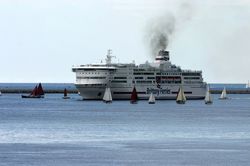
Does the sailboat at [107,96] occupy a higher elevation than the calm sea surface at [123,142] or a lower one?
higher

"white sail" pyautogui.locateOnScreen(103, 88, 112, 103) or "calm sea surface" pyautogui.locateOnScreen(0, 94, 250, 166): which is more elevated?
"white sail" pyautogui.locateOnScreen(103, 88, 112, 103)

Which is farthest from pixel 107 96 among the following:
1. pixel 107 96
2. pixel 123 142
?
pixel 123 142

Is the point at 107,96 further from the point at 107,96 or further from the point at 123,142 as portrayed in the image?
the point at 123,142

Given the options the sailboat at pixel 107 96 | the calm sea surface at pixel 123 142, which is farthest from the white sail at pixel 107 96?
the calm sea surface at pixel 123 142

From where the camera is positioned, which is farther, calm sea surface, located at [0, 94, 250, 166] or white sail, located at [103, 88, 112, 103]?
white sail, located at [103, 88, 112, 103]

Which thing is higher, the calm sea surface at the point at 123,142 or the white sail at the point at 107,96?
the white sail at the point at 107,96

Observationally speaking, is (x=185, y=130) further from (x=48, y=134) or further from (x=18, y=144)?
(x=18, y=144)

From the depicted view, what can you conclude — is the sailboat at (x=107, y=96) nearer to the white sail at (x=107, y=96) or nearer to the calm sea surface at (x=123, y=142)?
the white sail at (x=107, y=96)

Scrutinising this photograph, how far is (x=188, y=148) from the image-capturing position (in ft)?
270

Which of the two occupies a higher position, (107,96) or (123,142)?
(107,96)

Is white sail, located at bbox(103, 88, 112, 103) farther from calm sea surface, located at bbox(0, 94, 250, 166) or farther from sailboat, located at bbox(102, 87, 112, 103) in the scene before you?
calm sea surface, located at bbox(0, 94, 250, 166)

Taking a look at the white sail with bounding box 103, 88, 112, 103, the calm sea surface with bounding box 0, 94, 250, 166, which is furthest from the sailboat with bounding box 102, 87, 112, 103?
the calm sea surface with bounding box 0, 94, 250, 166

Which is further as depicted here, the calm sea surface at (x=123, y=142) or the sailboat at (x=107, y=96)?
the sailboat at (x=107, y=96)

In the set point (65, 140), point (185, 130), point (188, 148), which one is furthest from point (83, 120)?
point (188, 148)
